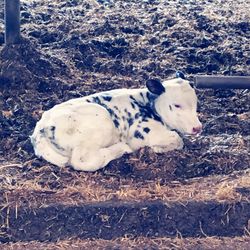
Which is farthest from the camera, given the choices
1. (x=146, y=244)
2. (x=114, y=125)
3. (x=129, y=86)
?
(x=129, y=86)

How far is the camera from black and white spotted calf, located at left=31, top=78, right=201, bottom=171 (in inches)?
213

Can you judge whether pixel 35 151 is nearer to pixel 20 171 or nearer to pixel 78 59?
pixel 20 171

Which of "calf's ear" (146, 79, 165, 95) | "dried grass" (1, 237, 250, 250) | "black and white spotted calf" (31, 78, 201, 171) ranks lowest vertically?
"dried grass" (1, 237, 250, 250)

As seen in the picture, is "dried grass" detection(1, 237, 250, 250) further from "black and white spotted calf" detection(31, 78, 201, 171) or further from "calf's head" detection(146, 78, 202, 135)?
"calf's head" detection(146, 78, 202, 135)

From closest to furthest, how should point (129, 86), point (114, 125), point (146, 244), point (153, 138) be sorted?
point (146, 244), point (114, 125), point (153, 138), point (129, 86)

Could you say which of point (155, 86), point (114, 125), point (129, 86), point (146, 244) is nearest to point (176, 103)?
point (155, 86)

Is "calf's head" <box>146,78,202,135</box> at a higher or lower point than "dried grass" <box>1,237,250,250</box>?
higher

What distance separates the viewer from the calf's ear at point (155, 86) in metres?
5.78

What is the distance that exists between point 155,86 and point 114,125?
0.51 m

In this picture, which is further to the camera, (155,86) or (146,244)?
(155,86)

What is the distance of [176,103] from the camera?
18.9 ft

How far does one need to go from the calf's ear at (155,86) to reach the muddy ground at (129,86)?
0.54 metres

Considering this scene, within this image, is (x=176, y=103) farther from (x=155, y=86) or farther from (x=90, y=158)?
(x=90, y=158)

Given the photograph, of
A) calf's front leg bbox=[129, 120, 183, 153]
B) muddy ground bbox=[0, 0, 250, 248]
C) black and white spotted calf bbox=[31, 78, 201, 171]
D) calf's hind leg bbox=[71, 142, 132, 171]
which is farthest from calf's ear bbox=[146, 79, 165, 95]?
calf's hind leg bbox=[71, 142, 132, 171]
